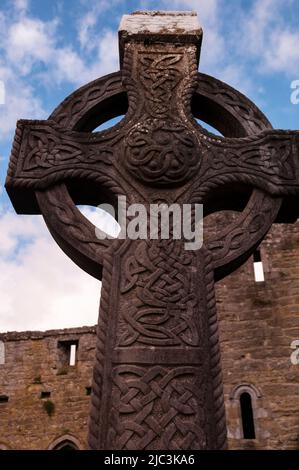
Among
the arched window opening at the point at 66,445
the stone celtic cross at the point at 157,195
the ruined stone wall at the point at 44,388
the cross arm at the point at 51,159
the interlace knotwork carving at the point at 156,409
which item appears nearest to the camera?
the interlace knotwork carving at the point at 156,409

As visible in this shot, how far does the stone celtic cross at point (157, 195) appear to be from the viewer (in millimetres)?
2365

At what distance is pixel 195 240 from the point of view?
9.45 feet

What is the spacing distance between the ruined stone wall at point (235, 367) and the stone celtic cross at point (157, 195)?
24.4 ft

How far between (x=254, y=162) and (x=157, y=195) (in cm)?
72

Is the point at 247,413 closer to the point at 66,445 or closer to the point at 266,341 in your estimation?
the point at 266,341

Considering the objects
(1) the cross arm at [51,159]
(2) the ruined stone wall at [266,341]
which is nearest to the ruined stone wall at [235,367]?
(2) the ruined stone wall at [266,341]

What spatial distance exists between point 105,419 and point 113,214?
1333mm

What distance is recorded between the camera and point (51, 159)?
307 cm

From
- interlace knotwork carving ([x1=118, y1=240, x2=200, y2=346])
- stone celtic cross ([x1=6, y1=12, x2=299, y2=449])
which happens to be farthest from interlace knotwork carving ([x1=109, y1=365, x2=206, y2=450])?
interlace knotwork carving ([x1=118, y1=240, x2=200, y2=346])

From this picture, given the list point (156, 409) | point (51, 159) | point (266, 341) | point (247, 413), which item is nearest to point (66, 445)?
point (247, 413)

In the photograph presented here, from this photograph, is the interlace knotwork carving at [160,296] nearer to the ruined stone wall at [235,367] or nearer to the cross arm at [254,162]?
the cross arm at [254,162]

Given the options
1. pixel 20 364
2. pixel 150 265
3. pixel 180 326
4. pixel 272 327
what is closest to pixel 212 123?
pixel 150 265

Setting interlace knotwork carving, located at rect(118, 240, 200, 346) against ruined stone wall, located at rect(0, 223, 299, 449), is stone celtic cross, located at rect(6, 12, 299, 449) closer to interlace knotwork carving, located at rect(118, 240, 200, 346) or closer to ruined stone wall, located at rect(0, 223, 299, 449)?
interlace knotwork carving, located at rect(118, 240, 200, 346)

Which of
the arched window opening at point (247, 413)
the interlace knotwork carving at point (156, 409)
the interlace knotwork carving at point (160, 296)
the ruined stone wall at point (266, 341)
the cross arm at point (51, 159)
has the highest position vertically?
the ruined stone wall at point (266, 341)
